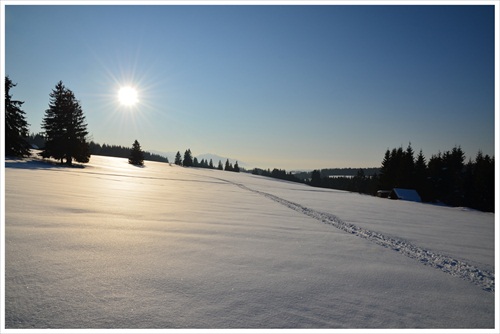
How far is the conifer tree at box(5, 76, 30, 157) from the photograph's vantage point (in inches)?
928

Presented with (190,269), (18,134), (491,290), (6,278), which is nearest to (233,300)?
(190,269)

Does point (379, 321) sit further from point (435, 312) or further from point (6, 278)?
point (6, 278)

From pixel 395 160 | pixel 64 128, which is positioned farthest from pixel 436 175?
pixel 64 128

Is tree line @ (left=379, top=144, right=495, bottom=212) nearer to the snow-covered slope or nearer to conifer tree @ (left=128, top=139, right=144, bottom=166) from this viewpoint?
the snow-covered slope

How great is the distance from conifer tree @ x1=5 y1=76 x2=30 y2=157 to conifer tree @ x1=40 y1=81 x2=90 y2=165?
278 cm

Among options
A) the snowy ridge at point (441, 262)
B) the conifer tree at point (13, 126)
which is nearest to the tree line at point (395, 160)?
the conifer tree at point (13, 126)

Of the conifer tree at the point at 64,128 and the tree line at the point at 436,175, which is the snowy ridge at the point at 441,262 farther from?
the tree line at the point at 436,175

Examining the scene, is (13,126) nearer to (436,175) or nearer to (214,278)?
(214,278)

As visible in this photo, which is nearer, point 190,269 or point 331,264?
point 190,269

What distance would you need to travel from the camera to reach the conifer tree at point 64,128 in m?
27.6

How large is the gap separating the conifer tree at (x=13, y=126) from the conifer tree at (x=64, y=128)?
278 cm

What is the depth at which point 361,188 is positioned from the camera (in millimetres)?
71375

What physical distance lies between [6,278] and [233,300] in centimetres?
278

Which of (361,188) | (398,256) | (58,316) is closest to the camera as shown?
(58,316)
